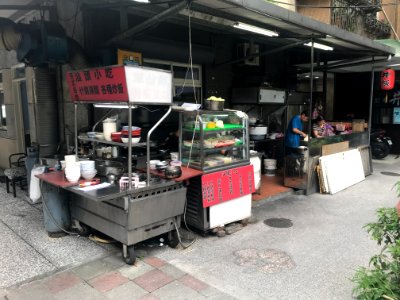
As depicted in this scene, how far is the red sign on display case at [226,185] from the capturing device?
5433 mm

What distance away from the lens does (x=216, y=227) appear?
5.71 metres

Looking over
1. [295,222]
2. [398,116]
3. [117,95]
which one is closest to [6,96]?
[117,95]

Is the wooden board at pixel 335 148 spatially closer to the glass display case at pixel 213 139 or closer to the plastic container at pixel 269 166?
the plastic container at pixel 269 166

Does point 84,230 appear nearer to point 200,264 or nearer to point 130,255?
point 130,255

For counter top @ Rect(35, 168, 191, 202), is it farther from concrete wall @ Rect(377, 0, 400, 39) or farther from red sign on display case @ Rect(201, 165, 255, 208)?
concrete wall @ Rect(377, 0, 400, 39)

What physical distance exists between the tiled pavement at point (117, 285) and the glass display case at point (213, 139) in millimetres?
1838

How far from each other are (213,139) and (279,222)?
217 cm

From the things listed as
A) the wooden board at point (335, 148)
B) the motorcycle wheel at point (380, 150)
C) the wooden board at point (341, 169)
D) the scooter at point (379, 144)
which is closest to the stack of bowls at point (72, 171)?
the wooden board at point (341, 169)

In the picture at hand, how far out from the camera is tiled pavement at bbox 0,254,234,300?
12.9ft

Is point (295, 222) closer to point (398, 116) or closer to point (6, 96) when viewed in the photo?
point (6, 96)

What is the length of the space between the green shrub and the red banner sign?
10.5 ft

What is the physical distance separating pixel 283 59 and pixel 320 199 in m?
5.75

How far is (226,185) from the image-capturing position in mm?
5742

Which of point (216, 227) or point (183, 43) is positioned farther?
point (183, 43)
